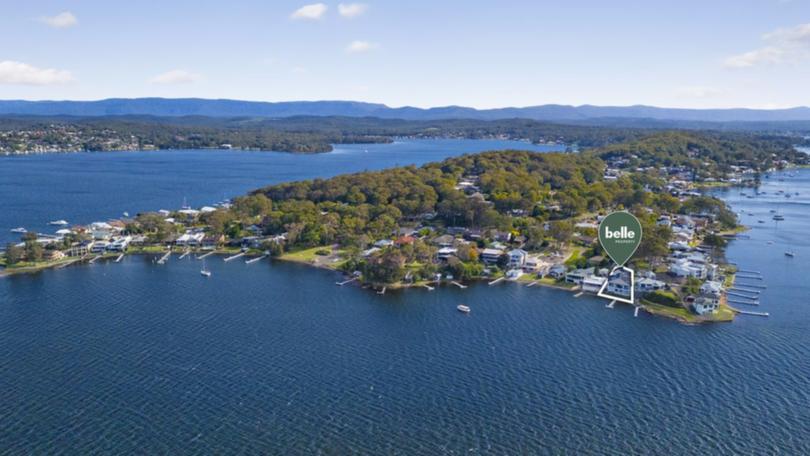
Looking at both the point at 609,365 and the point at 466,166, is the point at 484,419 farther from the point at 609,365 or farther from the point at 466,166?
the point at 466,166

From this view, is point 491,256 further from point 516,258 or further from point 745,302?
point 745,302

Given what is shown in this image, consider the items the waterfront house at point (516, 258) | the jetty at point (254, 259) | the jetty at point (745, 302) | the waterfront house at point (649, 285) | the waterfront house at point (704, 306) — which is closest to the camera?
the waterfront house at point (704, 306)

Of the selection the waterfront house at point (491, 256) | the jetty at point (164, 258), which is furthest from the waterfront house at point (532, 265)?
the jetty at point (164, 258)

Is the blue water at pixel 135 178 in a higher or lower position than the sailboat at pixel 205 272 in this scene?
higher

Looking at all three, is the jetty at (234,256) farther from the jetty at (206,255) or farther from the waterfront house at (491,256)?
the waterfront house at (491,256)

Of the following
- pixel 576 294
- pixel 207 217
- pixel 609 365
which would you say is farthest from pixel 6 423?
pixel 207 217

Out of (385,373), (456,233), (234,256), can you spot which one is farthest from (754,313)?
(234,256)
